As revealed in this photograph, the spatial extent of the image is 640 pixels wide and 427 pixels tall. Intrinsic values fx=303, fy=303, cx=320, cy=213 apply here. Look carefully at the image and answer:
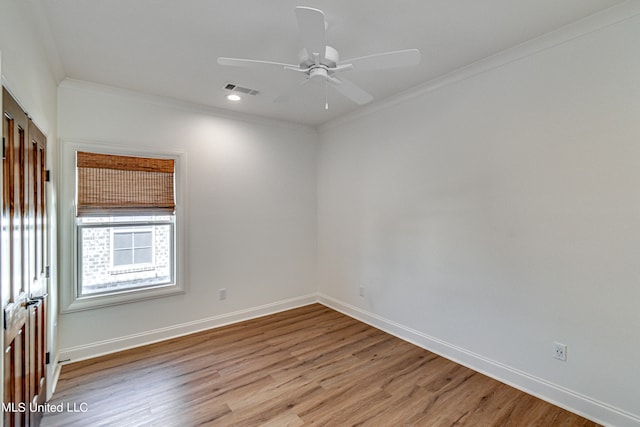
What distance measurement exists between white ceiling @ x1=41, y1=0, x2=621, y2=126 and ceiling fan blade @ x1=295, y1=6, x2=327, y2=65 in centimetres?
31

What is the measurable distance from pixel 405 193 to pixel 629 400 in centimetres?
228

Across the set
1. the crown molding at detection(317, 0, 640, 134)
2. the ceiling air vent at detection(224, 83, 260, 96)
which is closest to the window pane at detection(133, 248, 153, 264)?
the ceiling air vent at detection(224, 83, 260, 96)

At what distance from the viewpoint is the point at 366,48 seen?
2.37 metres

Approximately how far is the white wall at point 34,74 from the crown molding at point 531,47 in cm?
303

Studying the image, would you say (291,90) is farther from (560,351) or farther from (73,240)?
(560,351)

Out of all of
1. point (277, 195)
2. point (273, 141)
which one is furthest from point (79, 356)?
point (273, 141)

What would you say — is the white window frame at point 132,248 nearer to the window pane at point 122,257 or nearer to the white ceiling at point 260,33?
the window pane at point 122,257

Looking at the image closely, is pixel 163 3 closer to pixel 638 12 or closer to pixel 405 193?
pixel 405 193

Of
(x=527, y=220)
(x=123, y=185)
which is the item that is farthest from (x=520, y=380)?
(x=123, y=185)

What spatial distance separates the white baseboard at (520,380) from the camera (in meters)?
2.03

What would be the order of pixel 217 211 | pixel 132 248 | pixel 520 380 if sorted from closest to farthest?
pixel 520 380 < pixel 132 248 < pixel 217 211

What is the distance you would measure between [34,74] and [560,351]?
411 centimetres

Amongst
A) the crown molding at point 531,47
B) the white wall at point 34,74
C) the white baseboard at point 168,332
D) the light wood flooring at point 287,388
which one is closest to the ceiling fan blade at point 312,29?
the white wall at point 34,74

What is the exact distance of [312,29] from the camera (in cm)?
161
